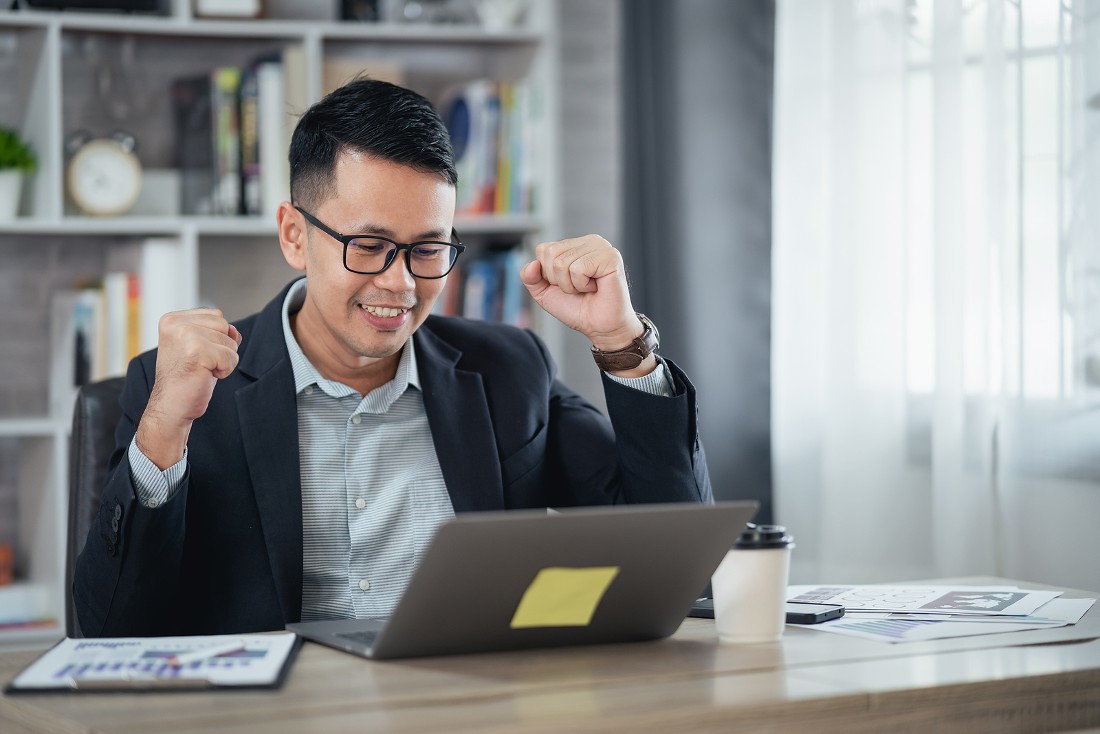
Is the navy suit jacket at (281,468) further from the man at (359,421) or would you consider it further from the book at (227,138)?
the book at (227,138)

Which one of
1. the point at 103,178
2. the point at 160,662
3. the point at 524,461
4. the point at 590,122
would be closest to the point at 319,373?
the point at 524,461

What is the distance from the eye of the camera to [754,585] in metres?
1.27

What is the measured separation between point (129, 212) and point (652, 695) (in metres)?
2.35

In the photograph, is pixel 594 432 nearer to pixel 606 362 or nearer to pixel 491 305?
pixel 606 362

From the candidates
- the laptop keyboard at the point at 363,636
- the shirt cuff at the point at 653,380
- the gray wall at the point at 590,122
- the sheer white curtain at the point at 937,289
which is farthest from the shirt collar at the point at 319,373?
the gray wall at the point at 590,122

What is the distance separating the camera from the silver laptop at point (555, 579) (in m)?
1.10

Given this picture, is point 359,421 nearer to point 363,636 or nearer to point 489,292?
point 363,636

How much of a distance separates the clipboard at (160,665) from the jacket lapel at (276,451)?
406mm

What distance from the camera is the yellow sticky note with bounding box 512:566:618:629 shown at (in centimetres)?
116

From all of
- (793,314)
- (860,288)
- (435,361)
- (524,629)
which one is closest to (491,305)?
(793,314)

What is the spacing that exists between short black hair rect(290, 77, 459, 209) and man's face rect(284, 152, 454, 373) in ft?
0.05

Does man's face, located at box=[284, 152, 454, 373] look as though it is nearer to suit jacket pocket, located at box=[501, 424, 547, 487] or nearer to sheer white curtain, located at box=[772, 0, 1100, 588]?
suit jacket pocket, located at box=[501, 424, 547, 487]

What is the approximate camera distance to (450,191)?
1.87m

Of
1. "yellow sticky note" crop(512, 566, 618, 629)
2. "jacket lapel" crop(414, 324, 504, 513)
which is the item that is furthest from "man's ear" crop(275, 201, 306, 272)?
"yellow sticky note" crop(512, 566, 618, 629)
